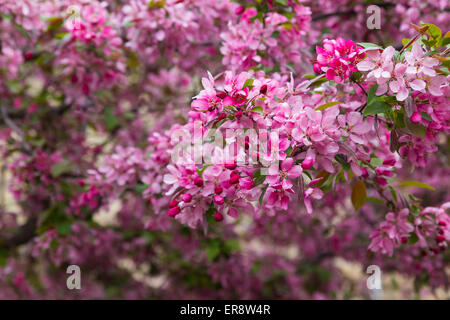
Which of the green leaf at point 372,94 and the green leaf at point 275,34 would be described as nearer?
the green leaf at point 372,94

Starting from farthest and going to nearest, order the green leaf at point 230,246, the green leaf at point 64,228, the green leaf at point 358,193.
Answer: the green leaf at point 230,246
the green leaf at point 64,228
the green leaf at point 358,193

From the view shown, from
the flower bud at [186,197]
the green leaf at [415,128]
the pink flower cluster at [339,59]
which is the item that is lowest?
the flower bud at [186,197]

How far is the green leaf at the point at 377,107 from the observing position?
51.9 inches

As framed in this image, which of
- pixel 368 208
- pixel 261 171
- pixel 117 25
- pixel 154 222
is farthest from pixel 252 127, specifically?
pixel 368 208

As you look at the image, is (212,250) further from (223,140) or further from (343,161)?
(343,161)

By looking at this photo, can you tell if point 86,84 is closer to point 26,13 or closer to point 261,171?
point 26,13

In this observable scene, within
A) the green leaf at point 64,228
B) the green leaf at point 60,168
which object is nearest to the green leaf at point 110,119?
the green leaf at point 60,168

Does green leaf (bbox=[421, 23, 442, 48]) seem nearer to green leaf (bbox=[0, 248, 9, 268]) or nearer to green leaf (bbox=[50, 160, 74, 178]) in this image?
green leaf (bbox=[50, 160, 74, 178])

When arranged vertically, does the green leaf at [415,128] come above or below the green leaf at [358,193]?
above

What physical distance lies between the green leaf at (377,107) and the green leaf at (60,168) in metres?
1.92

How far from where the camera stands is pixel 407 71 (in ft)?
4.10

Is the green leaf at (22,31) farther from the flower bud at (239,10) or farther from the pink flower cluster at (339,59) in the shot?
the pink flower cluster at (339,59)

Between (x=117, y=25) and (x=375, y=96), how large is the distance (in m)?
1.71

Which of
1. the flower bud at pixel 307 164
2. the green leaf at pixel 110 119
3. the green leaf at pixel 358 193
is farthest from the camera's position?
the green leaf at pixel 110 119
